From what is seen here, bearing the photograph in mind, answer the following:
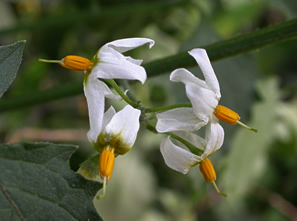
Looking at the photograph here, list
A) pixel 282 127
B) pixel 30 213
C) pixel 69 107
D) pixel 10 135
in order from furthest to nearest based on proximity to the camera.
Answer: pixel 69 107
pixel 10 135
pixel 282 127
pixel 30 213

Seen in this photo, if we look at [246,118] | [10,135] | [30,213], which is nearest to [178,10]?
[246,118]

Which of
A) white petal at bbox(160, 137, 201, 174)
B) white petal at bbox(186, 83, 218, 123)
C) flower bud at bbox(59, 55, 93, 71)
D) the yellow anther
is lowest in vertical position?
the yellow anther

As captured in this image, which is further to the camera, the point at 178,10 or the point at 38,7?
the point at 38,7

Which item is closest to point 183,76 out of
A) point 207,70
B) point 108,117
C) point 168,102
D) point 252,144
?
point 207,70

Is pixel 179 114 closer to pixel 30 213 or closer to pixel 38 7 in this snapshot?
pixel 30 213

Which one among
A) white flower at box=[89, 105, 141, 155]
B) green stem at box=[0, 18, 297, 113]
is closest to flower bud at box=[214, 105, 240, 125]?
white flower at box=[89, 105, 141, 155]

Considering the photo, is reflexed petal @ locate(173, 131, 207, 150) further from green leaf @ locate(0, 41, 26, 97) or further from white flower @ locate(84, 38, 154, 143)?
green leaf @ locate(0, 41, 26, 97)

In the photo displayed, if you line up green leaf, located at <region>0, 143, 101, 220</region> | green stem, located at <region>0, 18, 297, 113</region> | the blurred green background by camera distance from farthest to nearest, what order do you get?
the blurred green background → green stem, located at <region>0, 18, 297, 113</region> → green leaf, located at <region>0, 143, 101, 220</region>
